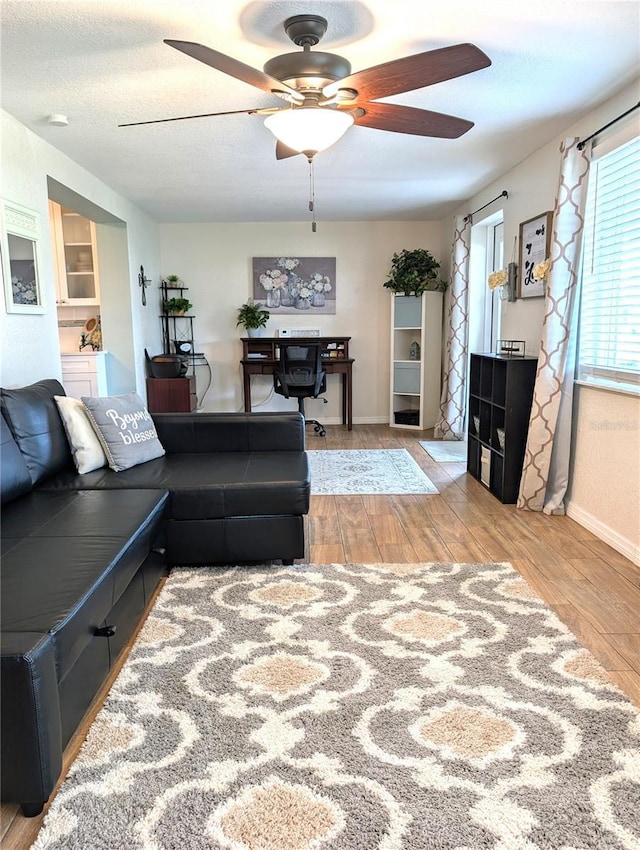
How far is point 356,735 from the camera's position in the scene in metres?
1.63

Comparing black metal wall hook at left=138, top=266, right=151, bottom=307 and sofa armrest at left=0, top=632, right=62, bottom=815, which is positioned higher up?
black metal wall hook at left=138, top=266, right=151, bottom=307

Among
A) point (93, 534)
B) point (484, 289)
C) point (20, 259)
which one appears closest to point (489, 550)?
point (93, 534)

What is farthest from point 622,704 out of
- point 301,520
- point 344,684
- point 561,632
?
point 301,520

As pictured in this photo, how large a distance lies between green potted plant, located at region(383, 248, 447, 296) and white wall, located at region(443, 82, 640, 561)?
1883 millimetres

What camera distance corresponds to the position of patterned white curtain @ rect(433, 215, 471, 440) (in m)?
5.63

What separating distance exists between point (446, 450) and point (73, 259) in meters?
3.92

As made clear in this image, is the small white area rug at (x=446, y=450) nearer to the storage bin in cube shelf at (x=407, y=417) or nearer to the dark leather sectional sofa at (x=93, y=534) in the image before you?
the storage bin in cube shelf at (x=407, y=417)

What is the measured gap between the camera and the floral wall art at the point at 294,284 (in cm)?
666

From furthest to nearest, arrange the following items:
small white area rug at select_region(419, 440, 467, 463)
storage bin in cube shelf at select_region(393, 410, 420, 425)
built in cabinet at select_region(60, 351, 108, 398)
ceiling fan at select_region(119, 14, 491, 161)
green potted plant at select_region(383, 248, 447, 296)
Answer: storage bin in cube shelf at select_region(393, 410, 420, 425) < green potted plant at select_region(383, 248, 447, 296) < small white area rug at select_region(419, 440, 467, 463) < built in cabinet at select_region(60, 351, 108, 398) < ceiling fan at select_region(119, 14, 491, 161)

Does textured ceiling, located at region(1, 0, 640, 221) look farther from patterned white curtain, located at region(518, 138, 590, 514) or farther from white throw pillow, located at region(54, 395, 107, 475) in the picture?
white throw pillow, located at region(54, 395, 107, 475)

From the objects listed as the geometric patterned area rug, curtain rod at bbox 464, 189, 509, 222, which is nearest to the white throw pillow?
the geometric patterned area rug

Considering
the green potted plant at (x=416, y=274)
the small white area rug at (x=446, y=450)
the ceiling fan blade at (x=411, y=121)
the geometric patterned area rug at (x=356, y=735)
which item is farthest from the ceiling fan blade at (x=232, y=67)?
the green potted plant at (x=416, y=274)

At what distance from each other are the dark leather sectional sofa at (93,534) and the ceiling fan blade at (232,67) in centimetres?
161

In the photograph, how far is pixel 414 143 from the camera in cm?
365
